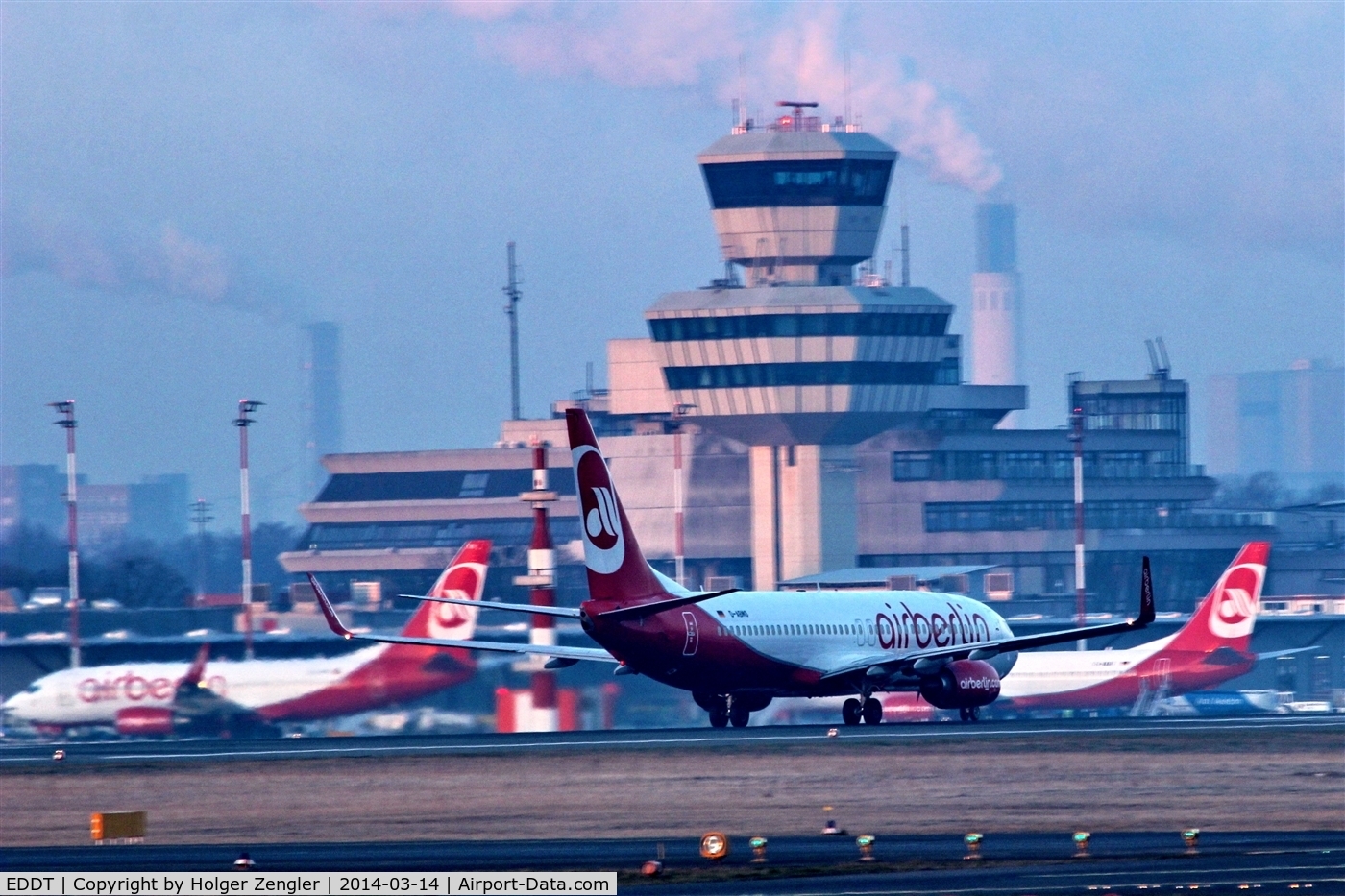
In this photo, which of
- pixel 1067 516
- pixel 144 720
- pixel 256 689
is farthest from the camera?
pixel 1067 516

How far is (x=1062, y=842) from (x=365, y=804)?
1403 cm

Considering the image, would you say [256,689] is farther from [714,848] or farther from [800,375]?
[800,375]

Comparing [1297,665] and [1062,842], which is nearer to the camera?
[1062,842]

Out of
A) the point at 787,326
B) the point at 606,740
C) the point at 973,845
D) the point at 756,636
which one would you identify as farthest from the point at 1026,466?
the point at 973,845

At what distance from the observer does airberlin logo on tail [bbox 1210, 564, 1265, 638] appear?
69688mm

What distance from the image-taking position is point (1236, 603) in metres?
70.3

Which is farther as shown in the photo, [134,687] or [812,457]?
[812,457]

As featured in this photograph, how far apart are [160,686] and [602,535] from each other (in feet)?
63.2

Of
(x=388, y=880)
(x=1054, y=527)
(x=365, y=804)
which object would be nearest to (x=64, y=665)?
(x=365, y=804)

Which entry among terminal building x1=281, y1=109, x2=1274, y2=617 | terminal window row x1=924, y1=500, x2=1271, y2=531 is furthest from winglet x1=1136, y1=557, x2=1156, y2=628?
terminal window row x1=924, y1=500, x2=1271, y2=531

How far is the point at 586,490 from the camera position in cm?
4919

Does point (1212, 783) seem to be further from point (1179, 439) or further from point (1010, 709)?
point (1179, 439)

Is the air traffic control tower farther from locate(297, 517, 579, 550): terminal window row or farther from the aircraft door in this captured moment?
the aircraft door

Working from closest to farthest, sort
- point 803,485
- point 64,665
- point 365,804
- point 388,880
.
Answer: point 388,880 → point 365,804 → point 64,665 → point 803,485
